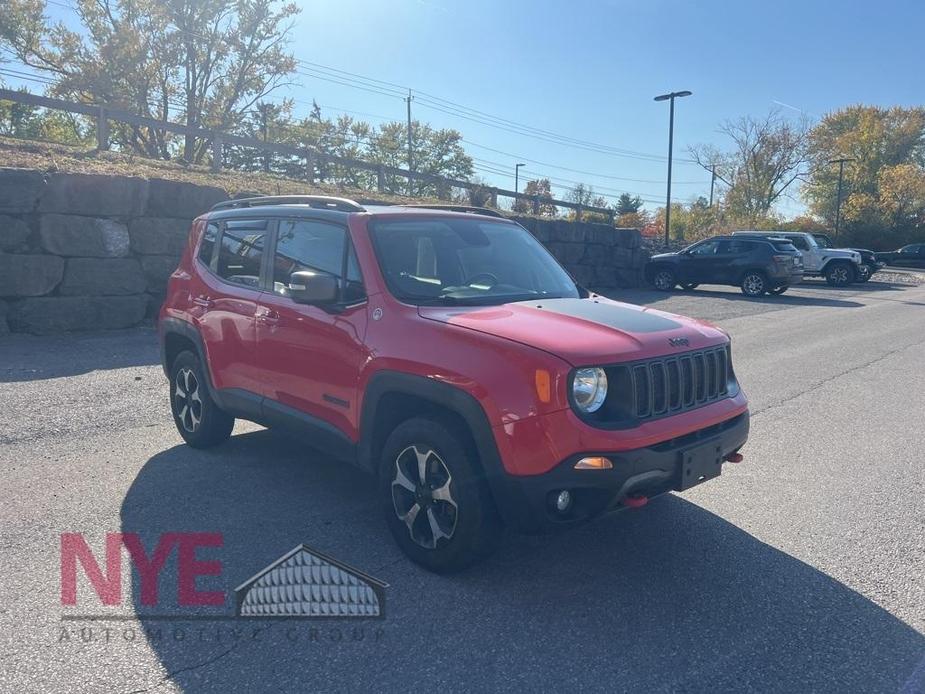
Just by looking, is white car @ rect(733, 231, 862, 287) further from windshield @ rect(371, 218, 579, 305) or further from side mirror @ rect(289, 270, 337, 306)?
side mirror @ rect(289, 270, 337, 306)

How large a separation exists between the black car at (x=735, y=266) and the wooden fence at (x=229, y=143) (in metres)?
3.62

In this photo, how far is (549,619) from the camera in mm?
3430

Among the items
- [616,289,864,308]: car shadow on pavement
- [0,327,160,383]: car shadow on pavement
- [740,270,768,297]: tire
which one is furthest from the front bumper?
[740,270,768,297]: tire

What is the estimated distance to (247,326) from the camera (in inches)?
197

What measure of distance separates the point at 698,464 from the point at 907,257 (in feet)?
166

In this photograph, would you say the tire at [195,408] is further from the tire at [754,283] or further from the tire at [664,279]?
the tire at [754,283]

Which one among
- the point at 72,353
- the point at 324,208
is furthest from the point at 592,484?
the point at 72,353

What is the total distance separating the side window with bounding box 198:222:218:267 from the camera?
572 centimetres

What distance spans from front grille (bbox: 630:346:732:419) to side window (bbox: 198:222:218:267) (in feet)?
11.7

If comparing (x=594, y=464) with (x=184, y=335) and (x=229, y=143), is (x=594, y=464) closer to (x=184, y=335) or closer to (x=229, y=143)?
(x=184, y=335)

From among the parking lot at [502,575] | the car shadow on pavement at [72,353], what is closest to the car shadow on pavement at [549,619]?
the parking lot at [502,575]

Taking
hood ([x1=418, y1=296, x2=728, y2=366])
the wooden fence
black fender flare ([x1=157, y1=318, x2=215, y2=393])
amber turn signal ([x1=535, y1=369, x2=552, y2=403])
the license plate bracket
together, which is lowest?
the license plate bracket

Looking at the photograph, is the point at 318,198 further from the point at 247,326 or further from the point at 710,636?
the point at 710,636

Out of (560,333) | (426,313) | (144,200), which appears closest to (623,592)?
(560,333)
